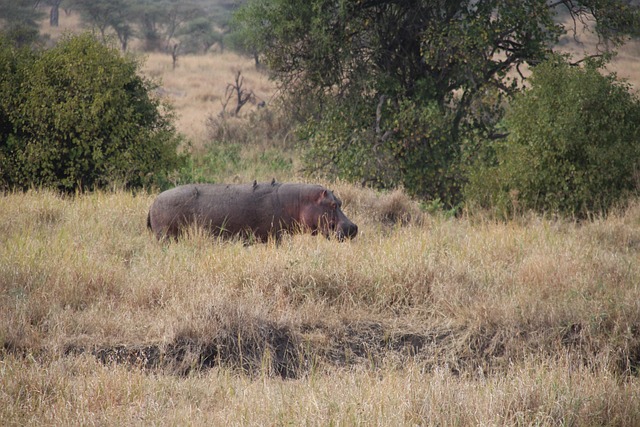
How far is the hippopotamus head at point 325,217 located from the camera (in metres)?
6.73

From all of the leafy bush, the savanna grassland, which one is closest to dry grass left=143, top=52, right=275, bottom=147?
the leafy bush

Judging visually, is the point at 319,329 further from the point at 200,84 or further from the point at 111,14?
the point at 111,14

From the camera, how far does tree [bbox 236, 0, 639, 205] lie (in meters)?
11.0

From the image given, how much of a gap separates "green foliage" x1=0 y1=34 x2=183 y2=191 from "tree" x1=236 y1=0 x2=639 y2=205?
109 inches

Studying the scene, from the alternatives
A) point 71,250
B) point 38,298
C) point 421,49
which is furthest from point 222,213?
point 421,49

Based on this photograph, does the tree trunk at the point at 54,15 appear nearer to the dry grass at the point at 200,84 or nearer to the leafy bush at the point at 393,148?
the dry grass at the point at 200,84

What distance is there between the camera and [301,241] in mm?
6492

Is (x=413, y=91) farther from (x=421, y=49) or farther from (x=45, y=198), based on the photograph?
(x=45, y=198)

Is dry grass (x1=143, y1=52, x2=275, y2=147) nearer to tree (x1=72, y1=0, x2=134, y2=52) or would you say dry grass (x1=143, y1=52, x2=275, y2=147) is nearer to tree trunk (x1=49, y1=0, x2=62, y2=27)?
tree (x1=72, y1=0, x2=134, y2=52)

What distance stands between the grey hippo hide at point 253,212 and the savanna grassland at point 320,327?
23 cm

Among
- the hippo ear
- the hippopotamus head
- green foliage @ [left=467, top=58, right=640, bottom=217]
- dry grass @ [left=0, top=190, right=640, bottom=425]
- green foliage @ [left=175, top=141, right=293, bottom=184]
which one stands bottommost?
green foliage @ [left=175, top=141, right=293, bottom=184]

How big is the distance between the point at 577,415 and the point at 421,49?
27.6ft

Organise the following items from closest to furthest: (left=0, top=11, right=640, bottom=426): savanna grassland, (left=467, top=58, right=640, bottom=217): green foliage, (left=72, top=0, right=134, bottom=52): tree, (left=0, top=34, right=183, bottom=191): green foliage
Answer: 1. (left=0, top=11, right=640, bottom=426): savanna grassland
2. (left=467, top=58, right=640, bottom=217): green foliage
3. (left=0, top=34, right=183, bottom=191): green foliage
4. (left=72, top=0, right=134, bottom=52): tree

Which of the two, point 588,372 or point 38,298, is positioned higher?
point 588,372
